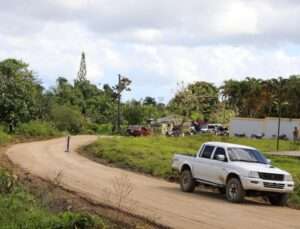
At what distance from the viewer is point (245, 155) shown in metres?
24.8

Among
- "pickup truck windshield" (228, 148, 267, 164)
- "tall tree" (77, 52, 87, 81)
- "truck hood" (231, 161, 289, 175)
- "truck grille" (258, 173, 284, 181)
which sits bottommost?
"truck grille" (258, 173, 284, 181)

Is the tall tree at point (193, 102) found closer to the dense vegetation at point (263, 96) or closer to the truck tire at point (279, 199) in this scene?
the dense vegetation at point (263, 96)

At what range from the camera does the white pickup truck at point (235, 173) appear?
23062 mm

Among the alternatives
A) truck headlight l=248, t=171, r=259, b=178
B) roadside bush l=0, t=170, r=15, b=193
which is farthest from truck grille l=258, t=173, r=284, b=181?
roadside bush l=0, t=170, r=15, b=193

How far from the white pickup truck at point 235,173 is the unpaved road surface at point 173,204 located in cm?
47

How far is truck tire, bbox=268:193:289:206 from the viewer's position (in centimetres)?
2355

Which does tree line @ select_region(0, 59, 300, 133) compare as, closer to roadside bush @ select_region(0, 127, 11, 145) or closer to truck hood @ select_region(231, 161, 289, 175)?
roadside bush @ select_region(0, 127, 11, 145)

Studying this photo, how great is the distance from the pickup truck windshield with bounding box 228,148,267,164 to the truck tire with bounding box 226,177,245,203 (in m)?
1.09

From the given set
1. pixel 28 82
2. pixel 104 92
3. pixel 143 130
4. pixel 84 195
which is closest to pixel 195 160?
pixel 84 195

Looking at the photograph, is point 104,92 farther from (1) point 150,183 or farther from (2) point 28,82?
(1) point 150,183

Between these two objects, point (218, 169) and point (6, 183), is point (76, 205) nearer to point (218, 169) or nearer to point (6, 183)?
point (6, 183)

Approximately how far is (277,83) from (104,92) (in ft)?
104

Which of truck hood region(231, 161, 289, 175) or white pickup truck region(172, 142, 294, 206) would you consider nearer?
white pickup truck region(172, 142, 294, 206)

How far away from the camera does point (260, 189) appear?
22969 mm
